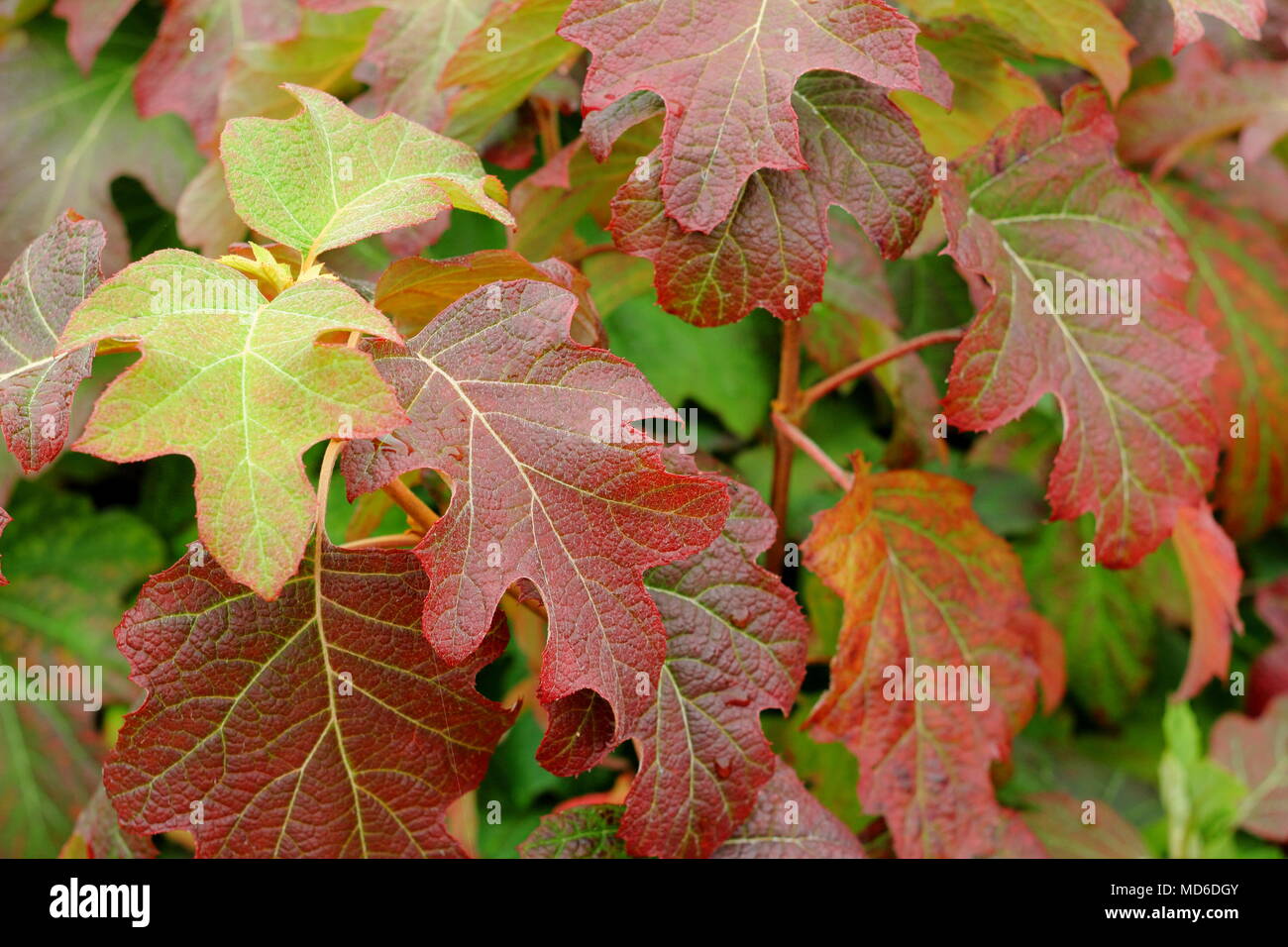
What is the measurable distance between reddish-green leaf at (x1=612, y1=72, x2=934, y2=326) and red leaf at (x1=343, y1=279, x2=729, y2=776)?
5.2 inches

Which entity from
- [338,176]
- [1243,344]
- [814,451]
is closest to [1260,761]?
[1243,344]

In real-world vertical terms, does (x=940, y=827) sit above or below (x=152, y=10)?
below

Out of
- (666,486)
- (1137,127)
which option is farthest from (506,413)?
(1137,127)

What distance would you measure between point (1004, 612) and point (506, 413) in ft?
1.88

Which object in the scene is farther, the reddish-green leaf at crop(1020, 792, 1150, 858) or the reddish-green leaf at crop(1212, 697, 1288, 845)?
the reddish-green leaf at crop(1212, 697, 1288, 845)

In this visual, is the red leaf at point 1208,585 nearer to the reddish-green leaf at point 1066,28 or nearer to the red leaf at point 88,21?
the reddish-green leaf at point 1066,28

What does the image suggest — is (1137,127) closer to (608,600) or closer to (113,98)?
(608,600)

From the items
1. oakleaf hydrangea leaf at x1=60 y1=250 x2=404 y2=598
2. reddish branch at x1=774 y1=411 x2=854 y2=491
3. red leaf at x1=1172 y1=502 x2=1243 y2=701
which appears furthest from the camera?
red leaf at x1=1172 y1=502 x2=1243 y2=701

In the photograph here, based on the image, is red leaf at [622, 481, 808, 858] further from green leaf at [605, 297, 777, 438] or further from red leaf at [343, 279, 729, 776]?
green leaf at [605, 297, 777, 438]

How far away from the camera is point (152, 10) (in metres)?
1.41

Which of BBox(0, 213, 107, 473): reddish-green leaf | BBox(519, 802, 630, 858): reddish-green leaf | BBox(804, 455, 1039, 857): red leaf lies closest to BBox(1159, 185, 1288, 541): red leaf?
BBox(804, 455, 1039, 857): red leaf

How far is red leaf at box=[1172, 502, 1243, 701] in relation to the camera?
1.16 meters

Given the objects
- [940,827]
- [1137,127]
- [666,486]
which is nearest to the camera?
[666,486]

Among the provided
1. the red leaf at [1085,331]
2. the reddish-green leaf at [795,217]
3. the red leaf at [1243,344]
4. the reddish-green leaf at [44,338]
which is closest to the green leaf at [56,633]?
the reddish-green leaf at [44,338]
